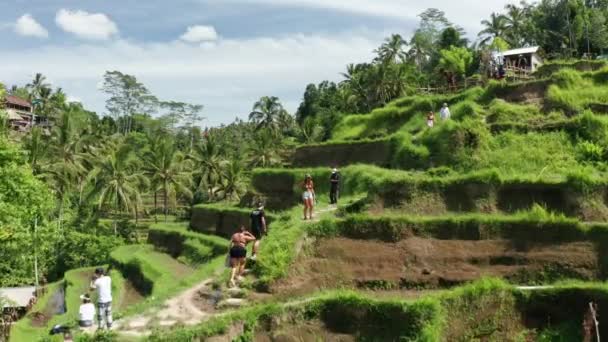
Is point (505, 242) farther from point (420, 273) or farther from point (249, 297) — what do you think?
point (249, 297)

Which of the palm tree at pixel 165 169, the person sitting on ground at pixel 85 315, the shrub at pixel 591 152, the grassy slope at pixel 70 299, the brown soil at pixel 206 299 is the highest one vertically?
the shrub at pixel 591 152

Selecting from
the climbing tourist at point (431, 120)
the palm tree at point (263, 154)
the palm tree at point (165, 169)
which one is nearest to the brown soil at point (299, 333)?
the climbing tourist at point (431, 120)

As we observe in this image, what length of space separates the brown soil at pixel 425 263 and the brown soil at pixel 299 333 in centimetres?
138

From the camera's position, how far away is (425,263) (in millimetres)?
15297

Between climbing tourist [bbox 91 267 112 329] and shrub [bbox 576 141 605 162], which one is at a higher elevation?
shrub [bbox 576 141 605 162]

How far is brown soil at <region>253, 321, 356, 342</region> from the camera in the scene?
12648mm

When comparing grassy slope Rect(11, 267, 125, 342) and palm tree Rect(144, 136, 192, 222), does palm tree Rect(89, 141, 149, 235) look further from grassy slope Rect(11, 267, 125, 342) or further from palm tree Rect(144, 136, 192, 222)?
grassy slope Rect(11, 267, 125, 342)

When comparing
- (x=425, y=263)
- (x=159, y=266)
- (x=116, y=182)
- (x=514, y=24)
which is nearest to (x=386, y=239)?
(x=425, y=263)

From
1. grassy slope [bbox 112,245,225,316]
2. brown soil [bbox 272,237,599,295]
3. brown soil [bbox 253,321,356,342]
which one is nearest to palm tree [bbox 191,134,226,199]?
grassy slope [bbox 112,245,225,316]

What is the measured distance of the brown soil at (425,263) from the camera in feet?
47.9

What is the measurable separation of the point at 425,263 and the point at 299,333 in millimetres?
4185

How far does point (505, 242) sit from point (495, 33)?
48.9 meters

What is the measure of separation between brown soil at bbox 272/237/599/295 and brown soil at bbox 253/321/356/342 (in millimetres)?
1382

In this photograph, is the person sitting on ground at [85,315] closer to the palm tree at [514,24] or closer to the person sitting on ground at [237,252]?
the person sitting on ground at [237,252]
